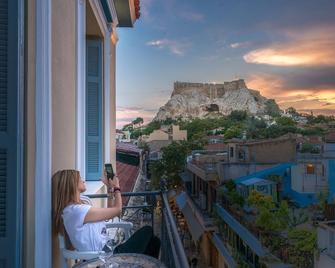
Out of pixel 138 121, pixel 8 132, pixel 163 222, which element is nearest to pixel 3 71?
pixel 8 132

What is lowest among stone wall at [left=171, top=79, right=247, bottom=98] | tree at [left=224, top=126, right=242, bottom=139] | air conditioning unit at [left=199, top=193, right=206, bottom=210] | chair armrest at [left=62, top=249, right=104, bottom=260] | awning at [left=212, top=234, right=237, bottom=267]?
awning at [left=212, top=234, right=237, bottom=267]

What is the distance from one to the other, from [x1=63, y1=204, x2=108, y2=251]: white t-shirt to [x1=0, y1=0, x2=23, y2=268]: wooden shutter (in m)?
0.22

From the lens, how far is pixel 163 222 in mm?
2072

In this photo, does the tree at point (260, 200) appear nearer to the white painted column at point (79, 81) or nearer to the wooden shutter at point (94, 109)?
the wooden shutter at point (94, 109)

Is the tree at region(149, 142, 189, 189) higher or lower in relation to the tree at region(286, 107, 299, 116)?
lower

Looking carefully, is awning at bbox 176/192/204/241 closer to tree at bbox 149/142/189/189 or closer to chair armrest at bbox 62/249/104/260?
tree at bbox 149/142/189/189

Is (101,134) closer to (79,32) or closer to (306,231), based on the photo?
(79,32)

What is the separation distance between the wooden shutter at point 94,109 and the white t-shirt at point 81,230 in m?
2.26

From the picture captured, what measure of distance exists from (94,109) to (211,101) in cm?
147

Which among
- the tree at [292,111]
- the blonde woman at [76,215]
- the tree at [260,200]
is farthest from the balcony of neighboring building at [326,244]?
the blonde woman at [76,215]

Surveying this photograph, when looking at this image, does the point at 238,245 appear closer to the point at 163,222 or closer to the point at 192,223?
the point at 192,223

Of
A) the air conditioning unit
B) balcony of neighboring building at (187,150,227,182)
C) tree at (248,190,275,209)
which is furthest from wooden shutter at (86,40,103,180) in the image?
tree at (248,190,275,209)

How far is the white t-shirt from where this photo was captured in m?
1.30

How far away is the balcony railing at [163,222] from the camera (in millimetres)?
1233
